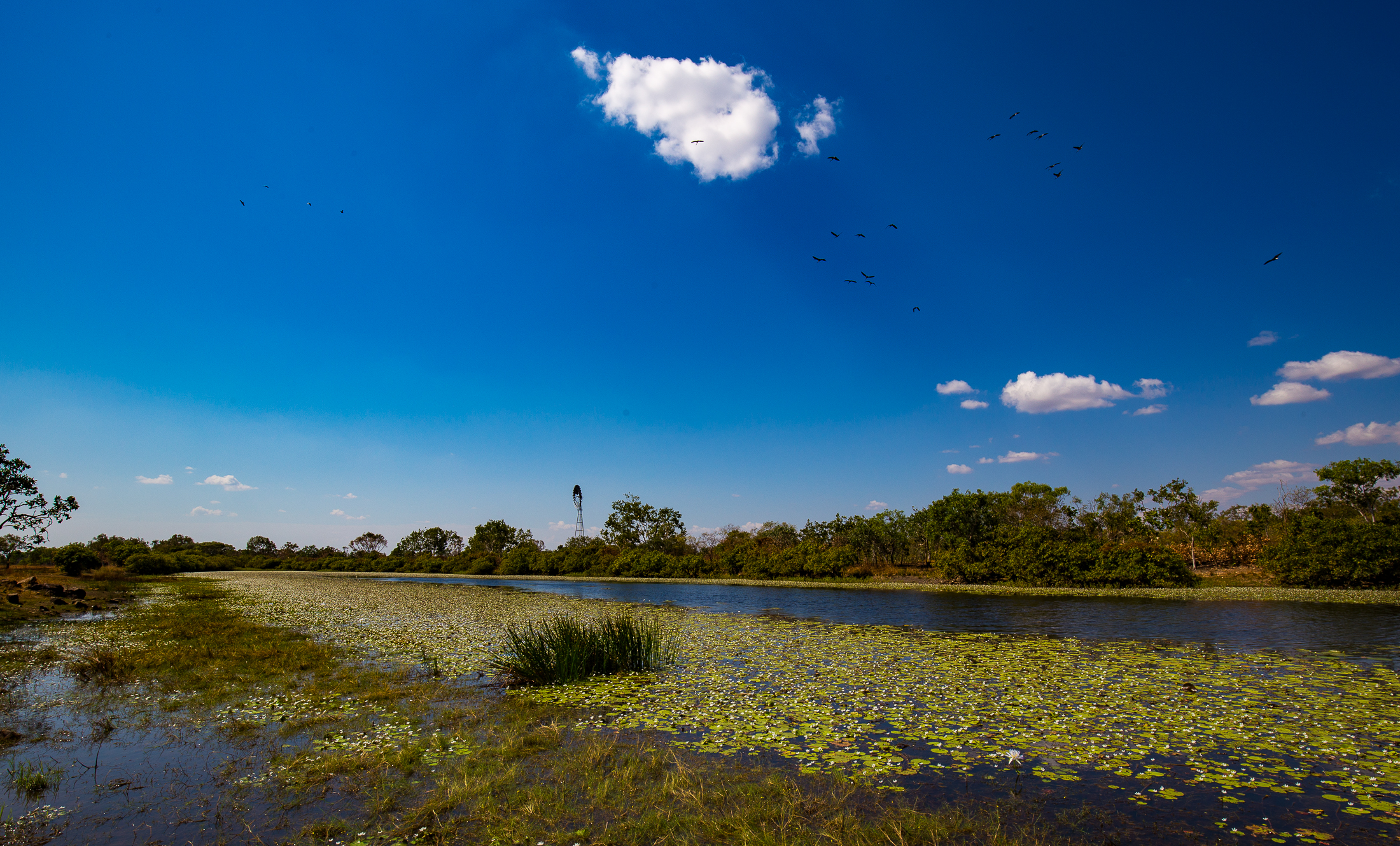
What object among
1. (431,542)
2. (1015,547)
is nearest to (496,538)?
(431,542)

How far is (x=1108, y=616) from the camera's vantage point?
25.0 meters

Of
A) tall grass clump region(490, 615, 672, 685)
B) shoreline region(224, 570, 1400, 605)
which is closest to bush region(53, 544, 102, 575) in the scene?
tall grass clump region(490, 615, 672, 685)

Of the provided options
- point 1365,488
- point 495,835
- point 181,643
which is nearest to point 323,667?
point 181,643

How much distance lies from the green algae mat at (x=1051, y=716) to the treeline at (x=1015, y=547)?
87.3 feet

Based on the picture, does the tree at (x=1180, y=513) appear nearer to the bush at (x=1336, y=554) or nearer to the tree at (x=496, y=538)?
the bush at (x=1336, y=554)

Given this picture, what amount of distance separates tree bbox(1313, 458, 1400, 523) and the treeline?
82mm

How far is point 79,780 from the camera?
6914 millimetres

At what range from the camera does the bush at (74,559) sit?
4441 cm

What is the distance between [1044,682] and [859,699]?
170 inches

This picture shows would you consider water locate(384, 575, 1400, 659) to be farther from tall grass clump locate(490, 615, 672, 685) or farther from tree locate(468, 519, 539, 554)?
tree locate(468, 519, 539, 554)

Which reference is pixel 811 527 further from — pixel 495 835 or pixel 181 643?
pixel 495 835

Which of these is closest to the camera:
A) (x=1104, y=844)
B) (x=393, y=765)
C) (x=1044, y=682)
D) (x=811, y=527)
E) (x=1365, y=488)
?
(x=1104, y=844)

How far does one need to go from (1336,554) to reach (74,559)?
8360 cm

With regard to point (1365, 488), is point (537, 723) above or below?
below
